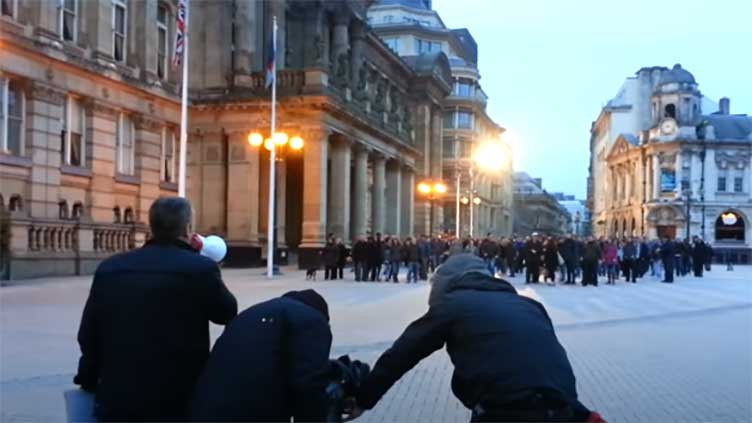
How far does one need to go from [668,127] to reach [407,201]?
57.4 m

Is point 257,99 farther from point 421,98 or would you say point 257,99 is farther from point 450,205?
point 450,205

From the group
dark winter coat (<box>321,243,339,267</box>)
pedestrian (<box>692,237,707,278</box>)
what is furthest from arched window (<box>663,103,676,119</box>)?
dark winter coat (<box>321,243,339,267</box>)

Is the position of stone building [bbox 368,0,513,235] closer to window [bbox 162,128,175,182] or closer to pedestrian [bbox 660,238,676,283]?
pedestrian [bbox 660,238,676,283]

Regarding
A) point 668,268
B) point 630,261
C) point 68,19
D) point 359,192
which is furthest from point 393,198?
point 68,19

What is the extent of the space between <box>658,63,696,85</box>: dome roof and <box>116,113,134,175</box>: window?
87.7 m

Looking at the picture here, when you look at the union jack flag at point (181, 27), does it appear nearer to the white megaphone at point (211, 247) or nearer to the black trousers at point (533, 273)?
the black trousers at point (533, 273)

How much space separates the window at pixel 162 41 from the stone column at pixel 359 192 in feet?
39.6

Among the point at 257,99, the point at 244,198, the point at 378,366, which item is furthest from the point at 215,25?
the point at 378,366

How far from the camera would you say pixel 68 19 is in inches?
1187

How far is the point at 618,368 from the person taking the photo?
39.8ft

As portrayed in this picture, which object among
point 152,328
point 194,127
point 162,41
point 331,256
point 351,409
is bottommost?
point 331,256

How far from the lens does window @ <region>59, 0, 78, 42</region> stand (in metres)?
29.7

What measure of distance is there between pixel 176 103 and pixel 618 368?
91.2ft

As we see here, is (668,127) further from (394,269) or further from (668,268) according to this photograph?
(394,269)
